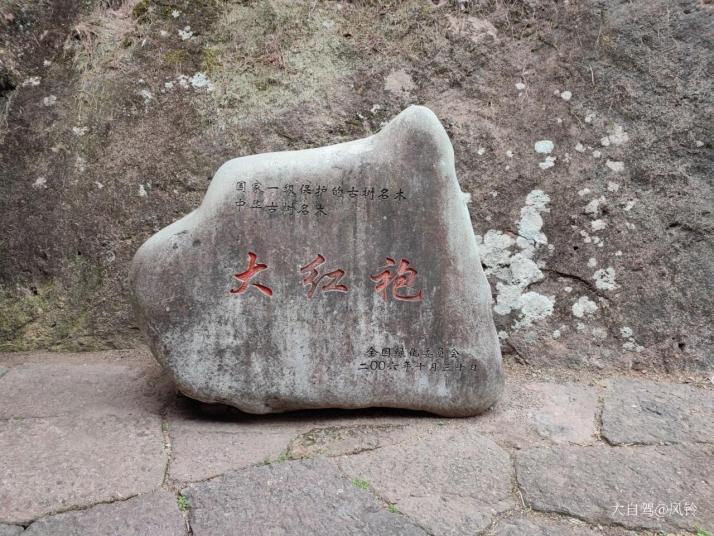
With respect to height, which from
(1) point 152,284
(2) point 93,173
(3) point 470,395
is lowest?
(3) point 470,395

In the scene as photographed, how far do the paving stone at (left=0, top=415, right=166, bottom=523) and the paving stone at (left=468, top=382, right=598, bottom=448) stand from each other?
1.69m

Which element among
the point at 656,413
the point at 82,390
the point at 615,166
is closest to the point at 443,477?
the point at 656,413

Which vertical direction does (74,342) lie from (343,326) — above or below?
below

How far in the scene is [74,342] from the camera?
3.95m

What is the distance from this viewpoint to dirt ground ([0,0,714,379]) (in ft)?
12.1

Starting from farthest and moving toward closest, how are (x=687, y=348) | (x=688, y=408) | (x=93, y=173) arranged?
(x=93, y=173) < (x=687, y=348) < (x=688, y=408)

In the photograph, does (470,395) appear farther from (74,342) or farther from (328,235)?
(74,342)

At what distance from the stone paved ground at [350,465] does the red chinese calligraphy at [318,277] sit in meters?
0.72

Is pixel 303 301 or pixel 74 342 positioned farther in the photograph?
pixel 74 342

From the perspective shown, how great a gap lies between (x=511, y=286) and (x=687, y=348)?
1194 mm

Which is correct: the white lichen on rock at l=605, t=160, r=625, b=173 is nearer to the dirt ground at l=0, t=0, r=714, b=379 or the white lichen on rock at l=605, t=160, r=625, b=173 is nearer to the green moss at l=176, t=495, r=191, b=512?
the dirt ground at l=0, t=0, r=714, b=379

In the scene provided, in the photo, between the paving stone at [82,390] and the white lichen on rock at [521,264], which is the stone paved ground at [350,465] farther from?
the white lichen on rock at [521,264]

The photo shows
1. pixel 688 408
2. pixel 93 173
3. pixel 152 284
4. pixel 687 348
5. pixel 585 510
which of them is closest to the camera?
pixel 585 510

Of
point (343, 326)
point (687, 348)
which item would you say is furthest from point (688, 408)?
point (343, 326)
